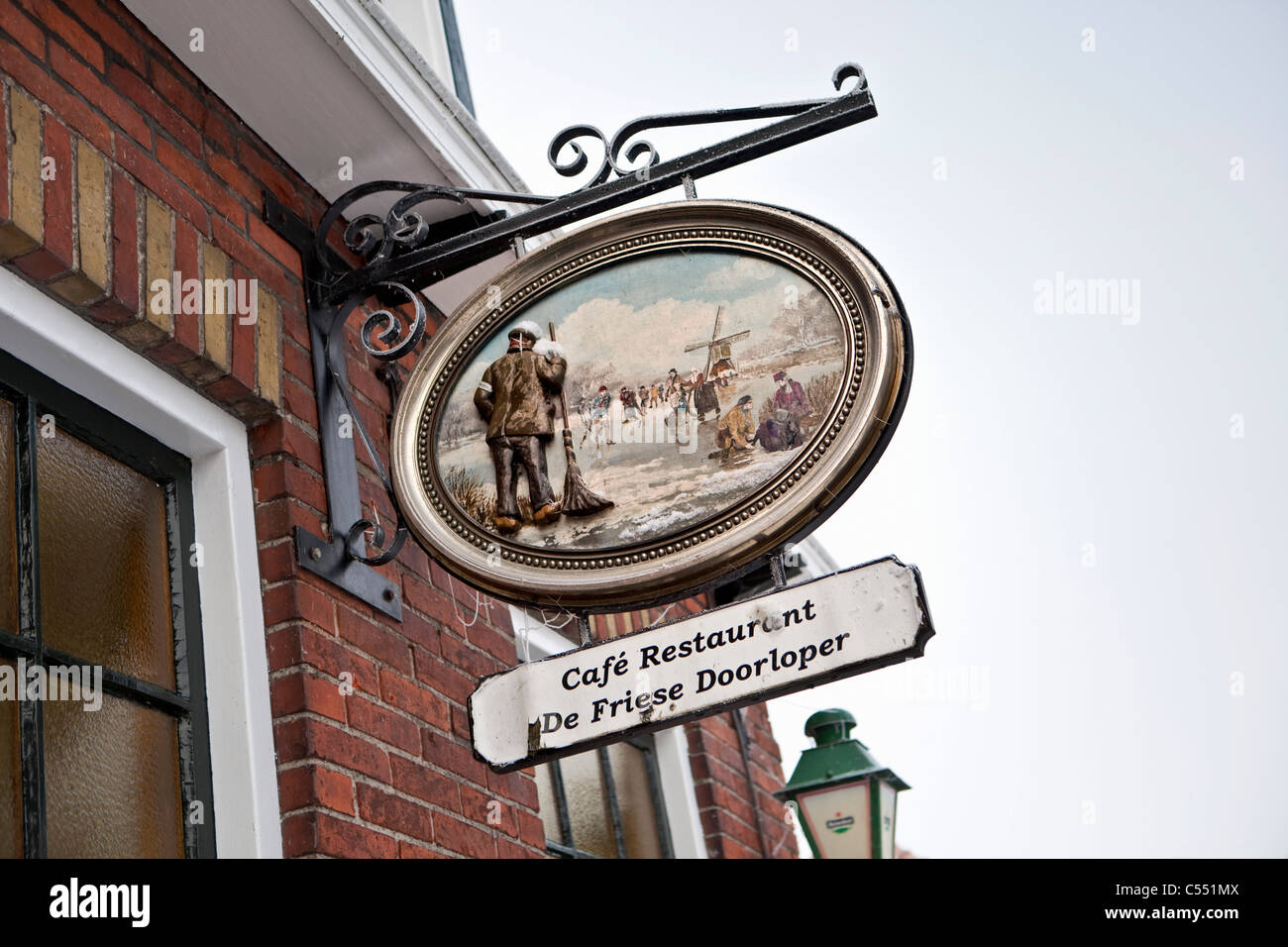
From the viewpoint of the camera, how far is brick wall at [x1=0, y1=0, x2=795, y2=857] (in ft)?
7.52

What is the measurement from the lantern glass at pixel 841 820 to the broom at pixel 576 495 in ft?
6.66

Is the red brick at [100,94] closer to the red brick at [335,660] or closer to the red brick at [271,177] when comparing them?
the red brick at [271,177]

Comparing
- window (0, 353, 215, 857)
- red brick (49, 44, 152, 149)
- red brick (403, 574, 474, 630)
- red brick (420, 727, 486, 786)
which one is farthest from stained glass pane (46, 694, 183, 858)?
red brick (49, 44, 152, 149)

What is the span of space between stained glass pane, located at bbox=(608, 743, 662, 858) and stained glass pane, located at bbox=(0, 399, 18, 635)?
7.26 ft

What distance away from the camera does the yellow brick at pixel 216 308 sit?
8.35 ft

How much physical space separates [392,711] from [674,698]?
85 centimetres

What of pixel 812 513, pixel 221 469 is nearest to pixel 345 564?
pixel 221 469

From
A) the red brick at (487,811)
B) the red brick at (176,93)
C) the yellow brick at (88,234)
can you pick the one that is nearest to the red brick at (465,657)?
the red brick at (487,811)

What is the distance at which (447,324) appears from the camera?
2555 millimetres

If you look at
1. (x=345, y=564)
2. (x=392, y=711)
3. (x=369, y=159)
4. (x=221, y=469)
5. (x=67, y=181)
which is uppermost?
(x=369, y=159)

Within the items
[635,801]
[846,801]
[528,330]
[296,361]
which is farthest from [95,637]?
[846,801]

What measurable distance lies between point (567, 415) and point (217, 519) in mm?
718

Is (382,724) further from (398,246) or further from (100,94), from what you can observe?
(100,94)
